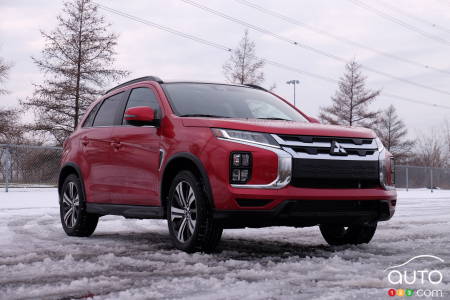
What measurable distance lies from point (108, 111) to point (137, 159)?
4.64 ft

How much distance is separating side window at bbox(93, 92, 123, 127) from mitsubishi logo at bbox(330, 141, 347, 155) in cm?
298

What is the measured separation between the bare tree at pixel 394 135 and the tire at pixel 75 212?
4949 cm

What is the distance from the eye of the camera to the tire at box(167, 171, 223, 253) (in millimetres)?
5777

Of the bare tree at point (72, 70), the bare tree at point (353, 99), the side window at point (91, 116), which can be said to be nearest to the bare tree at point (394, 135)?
the bare tree at point (353, 99)

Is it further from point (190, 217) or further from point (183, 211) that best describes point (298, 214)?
point (183, 211)

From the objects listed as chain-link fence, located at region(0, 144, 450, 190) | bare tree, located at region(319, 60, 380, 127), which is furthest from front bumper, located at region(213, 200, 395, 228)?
bare tree, located at region(319, 60, 380, 127)

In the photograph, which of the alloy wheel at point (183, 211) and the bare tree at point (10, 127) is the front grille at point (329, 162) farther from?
the bare tree at point (10, 127)

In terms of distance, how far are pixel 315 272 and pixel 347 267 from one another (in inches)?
16.1

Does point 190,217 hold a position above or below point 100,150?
below

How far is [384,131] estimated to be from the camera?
5797 cm

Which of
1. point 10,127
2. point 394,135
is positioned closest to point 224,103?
point 10,127

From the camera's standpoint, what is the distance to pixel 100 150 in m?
7.62

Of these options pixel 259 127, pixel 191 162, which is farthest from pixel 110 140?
pixel 259 127

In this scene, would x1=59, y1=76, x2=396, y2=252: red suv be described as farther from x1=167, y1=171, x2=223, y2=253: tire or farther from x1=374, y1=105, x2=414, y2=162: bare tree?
x1=374, y1=105, x2=414, y2=162: bare tree
